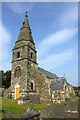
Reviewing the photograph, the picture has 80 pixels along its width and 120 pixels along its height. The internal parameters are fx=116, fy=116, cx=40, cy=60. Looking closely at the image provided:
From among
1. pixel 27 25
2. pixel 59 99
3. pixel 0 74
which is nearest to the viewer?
pixel 59 99

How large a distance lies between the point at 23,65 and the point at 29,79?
10.9ft

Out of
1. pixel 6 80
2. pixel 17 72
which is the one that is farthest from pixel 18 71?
pixel 6 80

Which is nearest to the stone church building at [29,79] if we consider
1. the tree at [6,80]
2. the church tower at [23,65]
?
the church tower at [23,65]

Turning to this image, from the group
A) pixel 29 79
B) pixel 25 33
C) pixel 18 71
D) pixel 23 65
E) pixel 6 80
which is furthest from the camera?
pixel 6 80

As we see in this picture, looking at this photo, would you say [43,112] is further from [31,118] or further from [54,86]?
[54,86]

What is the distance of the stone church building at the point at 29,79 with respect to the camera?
24.1m

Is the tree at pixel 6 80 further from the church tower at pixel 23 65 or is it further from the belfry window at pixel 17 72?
the belfry window at pixel 17 72

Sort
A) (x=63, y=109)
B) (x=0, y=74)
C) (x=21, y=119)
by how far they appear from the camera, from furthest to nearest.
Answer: (x=0, y=74) → (x=63, y=109) → (x=21, y=119)

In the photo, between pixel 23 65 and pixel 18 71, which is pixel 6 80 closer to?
pixel 18 71

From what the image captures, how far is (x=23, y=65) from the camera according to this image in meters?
25.4

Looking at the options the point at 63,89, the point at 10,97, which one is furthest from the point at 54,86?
the point at 10,97

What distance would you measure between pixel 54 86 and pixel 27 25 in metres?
17.4

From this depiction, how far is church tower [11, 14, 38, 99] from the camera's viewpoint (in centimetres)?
2413

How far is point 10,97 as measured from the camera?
81.4 ft
